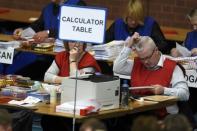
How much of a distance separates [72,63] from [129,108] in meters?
1.29

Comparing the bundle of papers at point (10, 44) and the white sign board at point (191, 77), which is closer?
the white sign board at point (191, 77)

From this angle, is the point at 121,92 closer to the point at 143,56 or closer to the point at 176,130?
the point at 143,56

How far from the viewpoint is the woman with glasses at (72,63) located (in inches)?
345

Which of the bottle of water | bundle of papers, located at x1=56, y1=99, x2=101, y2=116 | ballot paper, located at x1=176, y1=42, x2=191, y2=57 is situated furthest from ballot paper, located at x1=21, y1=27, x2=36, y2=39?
bundle of papers, located at x1=56, y1=99, x2=101, y2=116

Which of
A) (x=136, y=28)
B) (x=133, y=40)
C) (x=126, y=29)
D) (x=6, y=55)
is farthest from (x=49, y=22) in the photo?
(x=133, y=40)

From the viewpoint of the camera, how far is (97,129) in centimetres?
553

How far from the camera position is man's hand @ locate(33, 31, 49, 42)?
10680mm

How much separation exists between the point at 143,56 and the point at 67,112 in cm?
138

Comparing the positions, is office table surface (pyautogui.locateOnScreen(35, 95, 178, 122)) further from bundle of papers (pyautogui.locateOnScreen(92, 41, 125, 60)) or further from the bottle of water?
bundle of papers (pyautogui.locateOnScreen(92, 41, 125, 60))

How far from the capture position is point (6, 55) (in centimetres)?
1025

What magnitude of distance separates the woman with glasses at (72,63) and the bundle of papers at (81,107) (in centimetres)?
114

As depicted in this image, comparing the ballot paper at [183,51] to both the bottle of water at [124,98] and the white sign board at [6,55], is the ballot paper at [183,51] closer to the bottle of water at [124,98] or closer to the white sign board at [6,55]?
the white sign board at [6,55]

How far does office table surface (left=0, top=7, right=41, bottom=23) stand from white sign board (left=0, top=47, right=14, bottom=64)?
99.0 inches

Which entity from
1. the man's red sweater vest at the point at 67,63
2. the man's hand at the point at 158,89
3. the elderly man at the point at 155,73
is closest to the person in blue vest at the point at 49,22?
the man's red sweater vest at the point at 67,63
